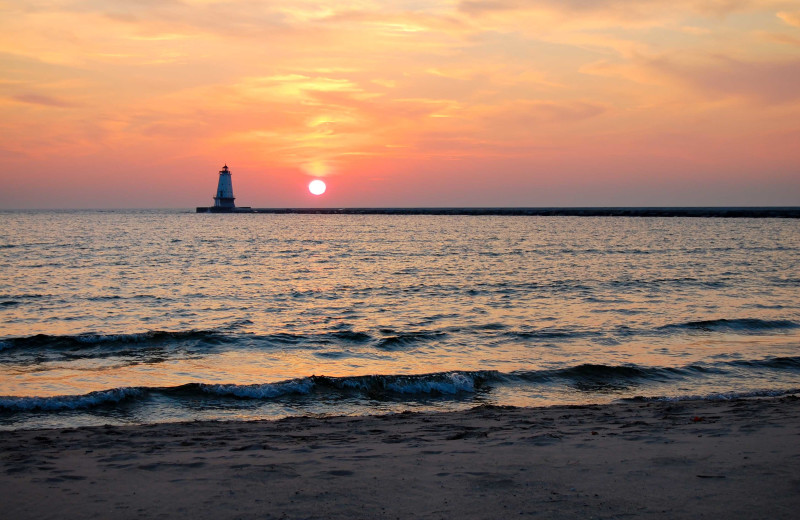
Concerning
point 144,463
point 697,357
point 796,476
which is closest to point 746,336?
point 697,357

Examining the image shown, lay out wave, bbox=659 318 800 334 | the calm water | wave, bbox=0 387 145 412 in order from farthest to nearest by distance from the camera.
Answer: wave, bbox=659 318 800 334 < the calm water < wave, bbox=0 387 145 412

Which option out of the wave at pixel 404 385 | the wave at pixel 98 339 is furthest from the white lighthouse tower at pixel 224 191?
the wave at pixel 404 385

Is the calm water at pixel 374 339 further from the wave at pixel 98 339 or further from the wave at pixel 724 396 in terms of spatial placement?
the wave at pixel 724 396

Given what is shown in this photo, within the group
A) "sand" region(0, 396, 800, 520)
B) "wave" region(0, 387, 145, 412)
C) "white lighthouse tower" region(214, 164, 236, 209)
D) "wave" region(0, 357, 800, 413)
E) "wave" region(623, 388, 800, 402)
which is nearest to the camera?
"sand" region(0, 396, 800, 520)

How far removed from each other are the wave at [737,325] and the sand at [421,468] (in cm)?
1019

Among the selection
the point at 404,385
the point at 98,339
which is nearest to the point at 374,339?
the point at 404,385

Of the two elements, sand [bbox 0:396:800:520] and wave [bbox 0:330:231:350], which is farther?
wave [bbox 0:330:231:350]

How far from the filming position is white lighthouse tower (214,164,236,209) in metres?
164

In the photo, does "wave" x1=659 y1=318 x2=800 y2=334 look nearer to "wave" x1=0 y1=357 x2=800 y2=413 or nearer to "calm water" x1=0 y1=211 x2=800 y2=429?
"calm water" x1=0 y1=211 x2=800 y2=429

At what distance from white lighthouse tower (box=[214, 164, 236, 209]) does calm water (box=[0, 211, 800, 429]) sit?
13043 centimetres

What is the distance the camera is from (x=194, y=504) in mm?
6109

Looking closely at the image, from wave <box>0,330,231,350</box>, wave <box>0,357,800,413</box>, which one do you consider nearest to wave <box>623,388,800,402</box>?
wave <box>0,357,800,413</box>

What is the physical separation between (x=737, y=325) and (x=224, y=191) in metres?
164

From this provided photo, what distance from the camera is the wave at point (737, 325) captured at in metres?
19.7
